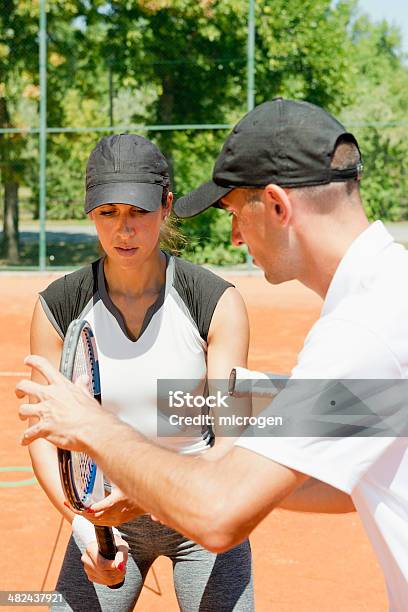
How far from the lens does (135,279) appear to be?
3127 mm

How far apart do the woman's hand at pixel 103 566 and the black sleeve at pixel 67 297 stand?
0.69 metres

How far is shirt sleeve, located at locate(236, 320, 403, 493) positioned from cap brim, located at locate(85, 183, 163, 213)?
4.59 ft

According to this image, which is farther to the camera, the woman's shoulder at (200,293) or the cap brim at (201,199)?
the woman's shoulder at (200,293)

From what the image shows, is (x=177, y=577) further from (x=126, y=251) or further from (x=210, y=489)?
(x=210, y=489)

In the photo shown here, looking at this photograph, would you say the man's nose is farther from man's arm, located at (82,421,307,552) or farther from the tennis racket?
the tennis racket

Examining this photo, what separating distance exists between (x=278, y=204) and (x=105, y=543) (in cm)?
138

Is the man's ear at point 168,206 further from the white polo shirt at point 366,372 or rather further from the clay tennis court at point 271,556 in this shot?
the clay tennis court at point 271,556

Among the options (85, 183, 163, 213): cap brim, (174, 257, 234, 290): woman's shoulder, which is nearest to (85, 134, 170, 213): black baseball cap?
(85, 183, 163, 213): cap brim

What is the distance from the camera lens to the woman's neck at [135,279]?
312cm

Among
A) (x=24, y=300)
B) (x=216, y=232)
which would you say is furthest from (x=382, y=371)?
(x=216, y=232)

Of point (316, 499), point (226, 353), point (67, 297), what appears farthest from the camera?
point (67, 297)

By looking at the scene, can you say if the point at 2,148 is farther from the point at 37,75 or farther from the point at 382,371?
the point at 382,371

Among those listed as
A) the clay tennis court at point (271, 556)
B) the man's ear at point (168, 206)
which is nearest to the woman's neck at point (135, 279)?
the man's ear at point (168, 206)

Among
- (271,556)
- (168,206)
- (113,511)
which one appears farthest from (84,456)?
(271,556)
